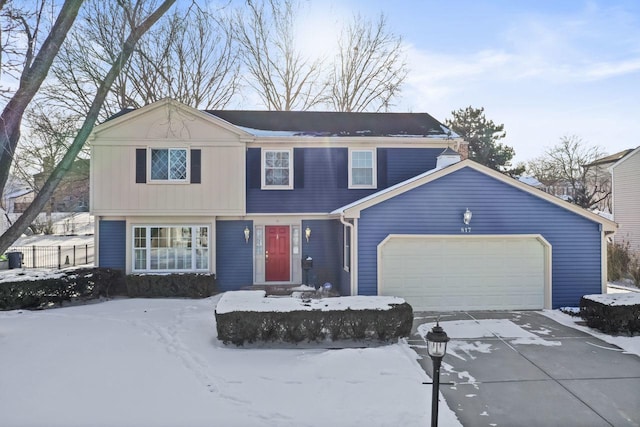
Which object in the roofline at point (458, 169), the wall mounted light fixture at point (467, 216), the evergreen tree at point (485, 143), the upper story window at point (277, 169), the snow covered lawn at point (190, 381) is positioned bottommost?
the snow covered lawn at point (190, 381)

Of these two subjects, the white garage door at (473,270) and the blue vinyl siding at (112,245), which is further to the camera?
the blue vinyl siding at (112,245)

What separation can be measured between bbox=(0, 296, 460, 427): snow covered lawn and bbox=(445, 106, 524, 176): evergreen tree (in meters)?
23.8

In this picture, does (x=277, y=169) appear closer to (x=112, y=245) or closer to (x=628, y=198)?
(x=112, y=245)

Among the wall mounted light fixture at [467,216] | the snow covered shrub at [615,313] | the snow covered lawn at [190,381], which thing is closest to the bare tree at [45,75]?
the snow covered lawn at [190,381]

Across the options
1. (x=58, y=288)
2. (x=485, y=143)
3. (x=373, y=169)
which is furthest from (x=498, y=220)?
(x=485, y=143)

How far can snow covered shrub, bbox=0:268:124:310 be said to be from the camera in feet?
31.9

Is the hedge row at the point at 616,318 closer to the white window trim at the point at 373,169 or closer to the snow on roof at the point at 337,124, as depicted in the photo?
the white window trim at the point at 373,169

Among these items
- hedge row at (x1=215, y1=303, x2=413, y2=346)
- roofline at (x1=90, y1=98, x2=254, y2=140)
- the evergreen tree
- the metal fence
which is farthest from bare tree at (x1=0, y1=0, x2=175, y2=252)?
the evergreen tree

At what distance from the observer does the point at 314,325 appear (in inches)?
278

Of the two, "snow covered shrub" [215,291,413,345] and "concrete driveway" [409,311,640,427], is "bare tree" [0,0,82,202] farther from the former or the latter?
"concrete driveway" [409,311,640,427]

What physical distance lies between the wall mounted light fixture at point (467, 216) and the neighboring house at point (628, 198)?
12.1 meters

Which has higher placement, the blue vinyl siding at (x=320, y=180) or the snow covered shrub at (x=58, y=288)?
the blue vinyl siding at (x=320, y=180)

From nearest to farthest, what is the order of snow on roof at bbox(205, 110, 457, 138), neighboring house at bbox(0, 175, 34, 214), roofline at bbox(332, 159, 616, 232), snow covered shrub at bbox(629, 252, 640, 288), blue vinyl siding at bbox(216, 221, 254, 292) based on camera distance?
roofline at bbox(332, 159, 616, 232) < blue vinyl siding at bbox(216, 221, 254, 292) < snow on roof at bbox(205, 110, 457, 138) < snow covered shrub at bbox(629, 252, 640, 288) < neighboring house at bbox(0, 175, 34, 214)

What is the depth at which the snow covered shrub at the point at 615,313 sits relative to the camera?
7.60 metres
